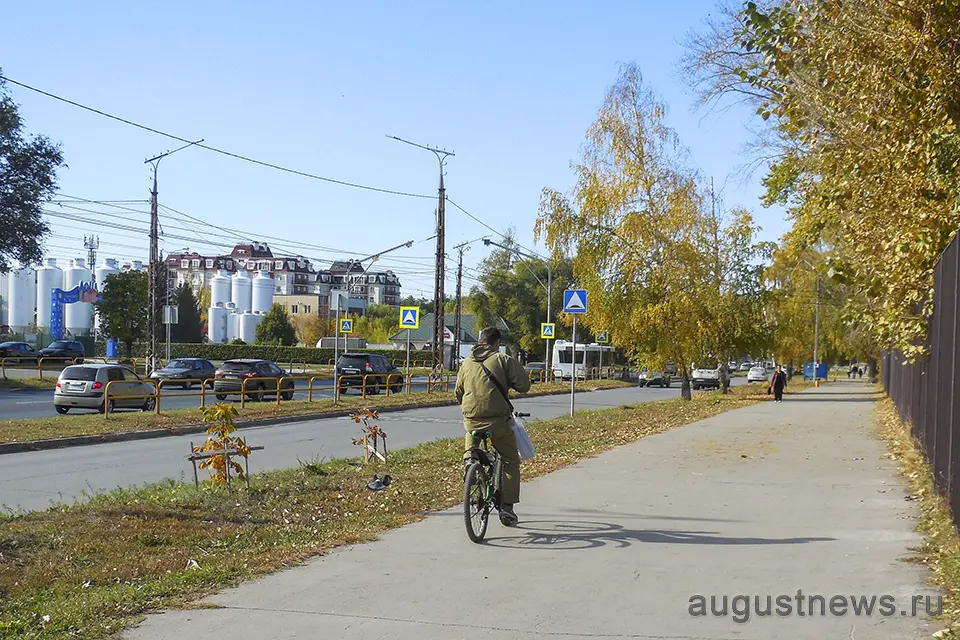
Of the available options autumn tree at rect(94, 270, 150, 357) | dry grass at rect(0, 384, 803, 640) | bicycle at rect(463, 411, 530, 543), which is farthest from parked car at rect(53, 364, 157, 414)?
autumn tree at rect(94, 270, 150, 357)

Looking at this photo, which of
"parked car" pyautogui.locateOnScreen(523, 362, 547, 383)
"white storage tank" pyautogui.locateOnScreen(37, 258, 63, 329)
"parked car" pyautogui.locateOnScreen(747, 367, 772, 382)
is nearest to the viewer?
"parked car" pyautogui.locateOnScreen(523, 362, 547, 383)

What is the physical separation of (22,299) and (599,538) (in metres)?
137

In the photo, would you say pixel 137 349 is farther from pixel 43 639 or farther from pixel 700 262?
pixel 43 639

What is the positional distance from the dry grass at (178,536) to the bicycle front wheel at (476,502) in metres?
0.88

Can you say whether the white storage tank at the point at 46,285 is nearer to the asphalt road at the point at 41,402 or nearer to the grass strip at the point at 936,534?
the asphalt road at the point at 41,402

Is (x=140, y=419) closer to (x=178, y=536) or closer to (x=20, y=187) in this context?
(x=178, y=536)

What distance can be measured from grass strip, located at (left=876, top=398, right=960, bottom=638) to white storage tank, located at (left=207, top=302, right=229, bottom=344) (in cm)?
13102

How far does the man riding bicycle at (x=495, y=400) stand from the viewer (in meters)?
8.84

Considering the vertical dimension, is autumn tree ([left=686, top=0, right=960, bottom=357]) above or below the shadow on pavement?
above

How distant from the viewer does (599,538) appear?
28.6 feet

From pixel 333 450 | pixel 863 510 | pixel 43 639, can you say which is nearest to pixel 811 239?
pixel 863 510

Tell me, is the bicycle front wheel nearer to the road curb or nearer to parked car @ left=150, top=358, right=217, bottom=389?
the road curb

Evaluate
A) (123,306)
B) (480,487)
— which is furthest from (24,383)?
(480,487)

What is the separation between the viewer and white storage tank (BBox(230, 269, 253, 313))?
6407 inches
